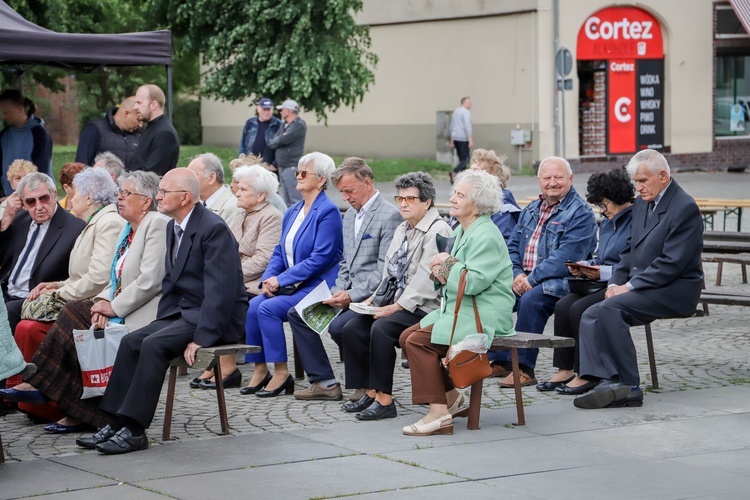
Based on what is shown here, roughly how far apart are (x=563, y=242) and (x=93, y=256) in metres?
3.17

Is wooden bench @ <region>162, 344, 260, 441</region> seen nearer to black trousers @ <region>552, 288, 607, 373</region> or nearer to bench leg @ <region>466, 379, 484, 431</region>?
bench leg @ <region>466, 379, 484, 431</region>

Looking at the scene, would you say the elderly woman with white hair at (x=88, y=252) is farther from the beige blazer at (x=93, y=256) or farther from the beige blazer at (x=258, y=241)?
the beige blazer at (x=258, y=241)

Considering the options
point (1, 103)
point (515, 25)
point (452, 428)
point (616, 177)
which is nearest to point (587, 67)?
point (515, 25)

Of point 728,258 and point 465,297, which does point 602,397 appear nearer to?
point 465,297

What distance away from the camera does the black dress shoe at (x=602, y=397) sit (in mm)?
7891

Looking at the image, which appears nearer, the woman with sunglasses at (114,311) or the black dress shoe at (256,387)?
the woman with sunglasses at (114,311)

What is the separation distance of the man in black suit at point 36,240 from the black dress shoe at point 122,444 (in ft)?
6.01

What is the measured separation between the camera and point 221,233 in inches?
289

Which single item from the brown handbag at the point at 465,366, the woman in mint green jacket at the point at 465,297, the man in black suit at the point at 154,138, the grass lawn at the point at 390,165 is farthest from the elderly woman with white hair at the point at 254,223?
the grass lawn at the point at 390,165

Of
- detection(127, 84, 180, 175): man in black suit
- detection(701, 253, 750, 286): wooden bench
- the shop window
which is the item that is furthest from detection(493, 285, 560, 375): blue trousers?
the shop window

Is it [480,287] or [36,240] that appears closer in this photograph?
[480,287]

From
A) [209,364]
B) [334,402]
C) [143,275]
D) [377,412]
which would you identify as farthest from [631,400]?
[143,275]

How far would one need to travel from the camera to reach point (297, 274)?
8844 millimetres

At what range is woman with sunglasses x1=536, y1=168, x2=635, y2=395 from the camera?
336 inches
